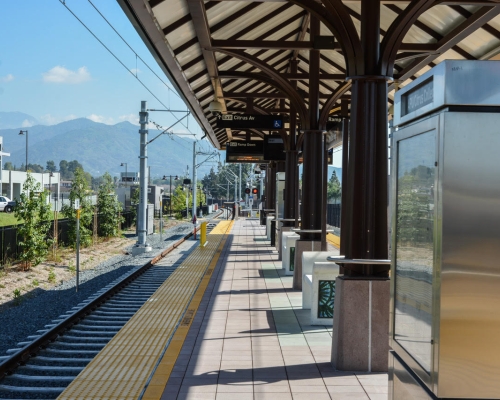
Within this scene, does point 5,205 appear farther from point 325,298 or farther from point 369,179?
point 369,179

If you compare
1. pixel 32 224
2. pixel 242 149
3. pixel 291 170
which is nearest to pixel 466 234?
pixel 291 170

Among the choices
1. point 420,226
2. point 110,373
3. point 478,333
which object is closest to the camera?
point 478,333

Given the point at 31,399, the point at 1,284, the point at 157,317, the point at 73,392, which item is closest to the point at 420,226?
the point at 73,392

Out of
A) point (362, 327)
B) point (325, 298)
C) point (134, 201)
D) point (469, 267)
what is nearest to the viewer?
point (469, 267)

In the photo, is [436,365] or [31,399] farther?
[31,399]

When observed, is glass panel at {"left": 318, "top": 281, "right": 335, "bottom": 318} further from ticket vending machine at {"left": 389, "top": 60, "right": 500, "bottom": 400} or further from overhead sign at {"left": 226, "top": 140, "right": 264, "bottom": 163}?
overhead sign at {"left": 226, "top": 140, "right": 264, "bottom": 163}

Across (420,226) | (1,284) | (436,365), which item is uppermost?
(420,226)

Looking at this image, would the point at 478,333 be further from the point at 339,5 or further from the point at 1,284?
the point at 1,284

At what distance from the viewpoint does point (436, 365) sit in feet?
13.1

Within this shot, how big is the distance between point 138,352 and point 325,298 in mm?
2895

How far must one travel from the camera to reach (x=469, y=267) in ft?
12.9

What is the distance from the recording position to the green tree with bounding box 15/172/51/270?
20.8 meters

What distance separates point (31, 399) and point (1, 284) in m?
11.4

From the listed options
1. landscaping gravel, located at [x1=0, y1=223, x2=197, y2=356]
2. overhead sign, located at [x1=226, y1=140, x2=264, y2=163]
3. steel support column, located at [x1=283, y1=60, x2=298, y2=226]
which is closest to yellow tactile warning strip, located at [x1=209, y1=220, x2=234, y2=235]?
overhead sign, located at [x1=226, y1=140, x2=264, y2=163]
